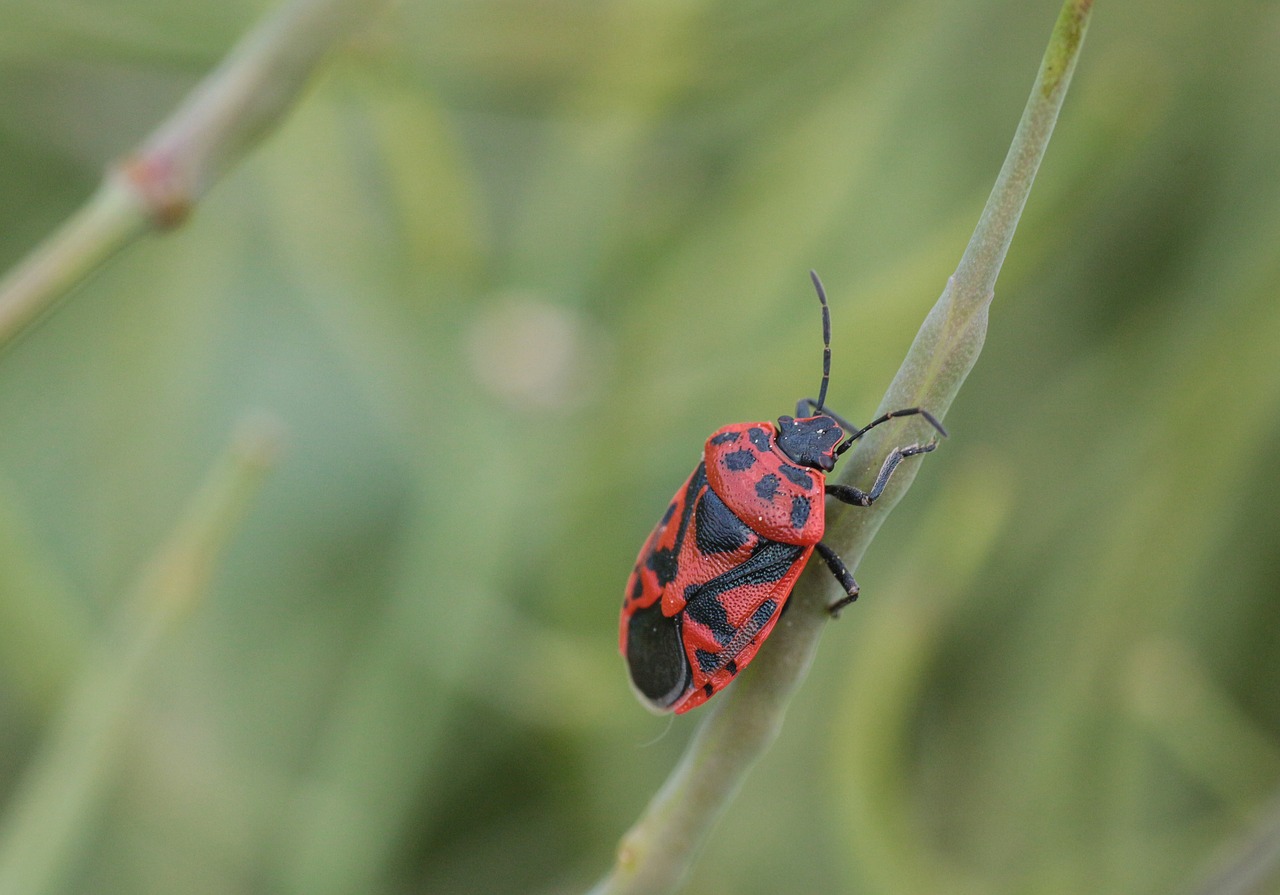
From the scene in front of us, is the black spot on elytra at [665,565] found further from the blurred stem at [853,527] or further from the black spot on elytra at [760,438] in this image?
the blurred stem at [853,527]

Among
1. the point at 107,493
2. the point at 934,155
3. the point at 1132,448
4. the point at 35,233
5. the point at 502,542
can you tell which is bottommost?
the point at 1132,448

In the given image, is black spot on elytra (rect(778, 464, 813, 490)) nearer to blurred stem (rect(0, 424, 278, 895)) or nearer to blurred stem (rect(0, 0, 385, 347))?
blurred stem (rect(0, 424, 278, 895))

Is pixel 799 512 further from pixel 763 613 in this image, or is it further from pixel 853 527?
pixel 853 527

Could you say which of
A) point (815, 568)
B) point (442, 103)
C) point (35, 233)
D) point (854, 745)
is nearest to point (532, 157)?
point (442, 103)


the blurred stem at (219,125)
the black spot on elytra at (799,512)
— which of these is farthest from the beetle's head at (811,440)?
the blurred stem at (219,125)

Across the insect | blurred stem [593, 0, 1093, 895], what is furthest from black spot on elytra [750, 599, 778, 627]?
blurred stem [593, 0, 1093, 895]

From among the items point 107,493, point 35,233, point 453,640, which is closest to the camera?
point 453,640

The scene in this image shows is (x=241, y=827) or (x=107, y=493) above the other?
(x=107, y=493)

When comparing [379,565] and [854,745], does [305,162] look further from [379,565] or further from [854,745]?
[854,745]
